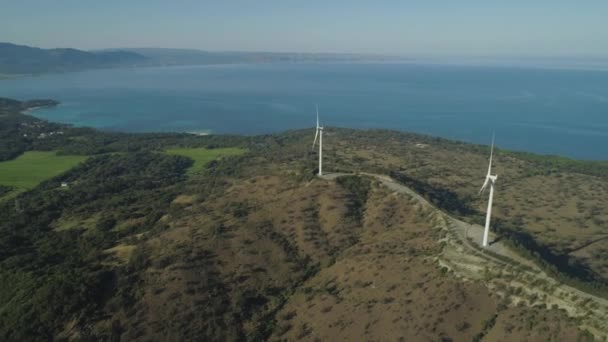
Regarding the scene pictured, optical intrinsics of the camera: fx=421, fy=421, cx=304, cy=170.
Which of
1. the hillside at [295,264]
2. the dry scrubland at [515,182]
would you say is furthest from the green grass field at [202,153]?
the dry scrubland at [515,182]

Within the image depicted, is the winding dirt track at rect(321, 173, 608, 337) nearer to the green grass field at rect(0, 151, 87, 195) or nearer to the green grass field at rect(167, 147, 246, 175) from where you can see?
the green grass field at rect(167, 147, 246, 175)

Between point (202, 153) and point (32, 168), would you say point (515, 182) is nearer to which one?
point (202, 153)

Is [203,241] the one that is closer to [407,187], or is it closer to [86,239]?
[86,239]

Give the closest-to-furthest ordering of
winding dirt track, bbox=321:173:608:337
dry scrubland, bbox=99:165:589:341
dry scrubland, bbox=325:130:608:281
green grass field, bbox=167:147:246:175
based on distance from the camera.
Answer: winding dirt track, bbox=321:173:608:337 → dry scrubland, bbox=99:165:589:341 → dry scrubland, bbox=325:130:608:281 → green grass field, bbox=167:147:246:175

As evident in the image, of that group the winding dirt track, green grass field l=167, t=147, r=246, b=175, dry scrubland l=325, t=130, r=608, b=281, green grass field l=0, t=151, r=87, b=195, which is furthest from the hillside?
green grass field l=167, t=147, r=246, b=175

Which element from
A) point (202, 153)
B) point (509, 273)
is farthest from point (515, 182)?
point (202, 153)
